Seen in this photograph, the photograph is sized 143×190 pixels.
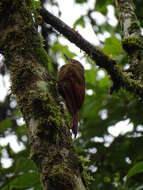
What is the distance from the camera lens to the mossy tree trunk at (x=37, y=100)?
1.39m

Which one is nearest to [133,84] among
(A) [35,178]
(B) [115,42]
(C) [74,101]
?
(C) [74,101]

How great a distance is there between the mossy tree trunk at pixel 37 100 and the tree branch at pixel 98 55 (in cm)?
39

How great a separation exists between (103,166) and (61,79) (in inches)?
43.5

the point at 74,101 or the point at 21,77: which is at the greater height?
the point at 74,101

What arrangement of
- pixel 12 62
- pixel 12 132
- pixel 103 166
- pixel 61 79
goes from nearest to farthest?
pixel 12 62 < pixel 61 79 < pixel 103 166 < pixel 12 132

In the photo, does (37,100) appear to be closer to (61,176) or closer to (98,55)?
(61,176)

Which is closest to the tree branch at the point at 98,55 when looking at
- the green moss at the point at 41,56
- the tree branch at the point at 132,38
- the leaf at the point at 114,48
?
the tree branch at the point at 132,38

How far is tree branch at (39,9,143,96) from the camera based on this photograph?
7.59ft

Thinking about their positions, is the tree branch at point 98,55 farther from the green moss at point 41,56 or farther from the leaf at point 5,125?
the leaf at point 5,125

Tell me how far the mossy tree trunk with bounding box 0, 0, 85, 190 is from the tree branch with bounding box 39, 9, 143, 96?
0.39m

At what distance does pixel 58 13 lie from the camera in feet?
16.1

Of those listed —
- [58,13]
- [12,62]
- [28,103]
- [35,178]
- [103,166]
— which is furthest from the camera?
[58,13]

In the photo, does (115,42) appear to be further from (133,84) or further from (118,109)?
(133,84)

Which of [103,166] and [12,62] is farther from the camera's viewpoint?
[103,166]
